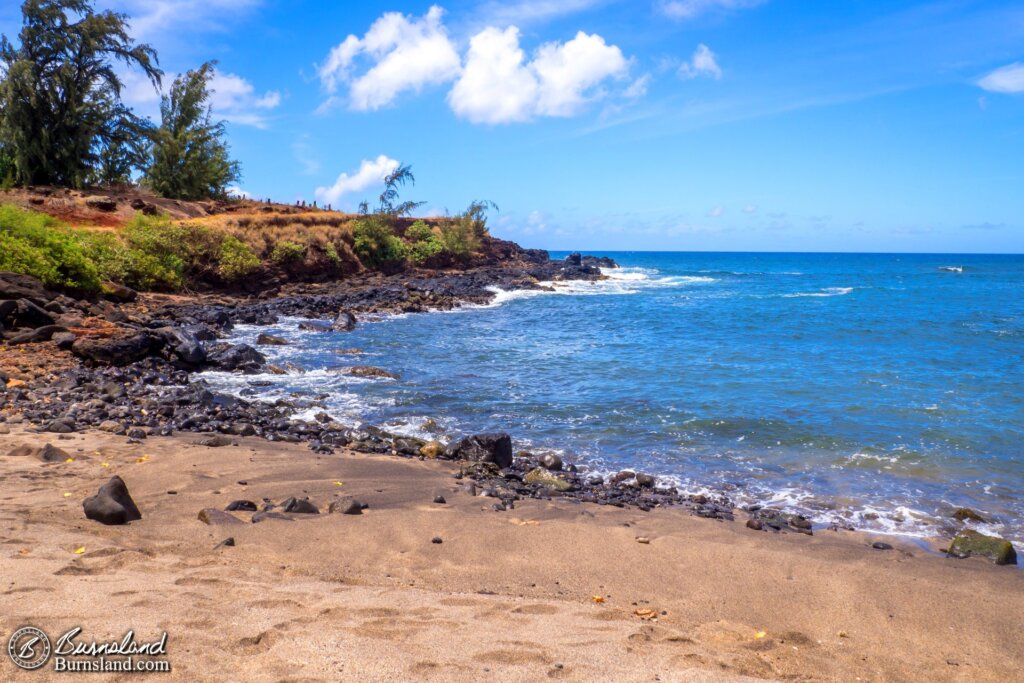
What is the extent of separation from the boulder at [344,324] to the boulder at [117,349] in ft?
31.1

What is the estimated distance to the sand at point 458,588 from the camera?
4.04 metres

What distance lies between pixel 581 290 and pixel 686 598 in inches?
1697

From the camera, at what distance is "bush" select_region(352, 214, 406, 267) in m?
41.6

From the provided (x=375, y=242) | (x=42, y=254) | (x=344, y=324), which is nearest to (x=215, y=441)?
(x=42, y=254)

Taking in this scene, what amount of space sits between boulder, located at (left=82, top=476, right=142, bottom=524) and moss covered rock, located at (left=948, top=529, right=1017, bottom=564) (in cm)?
854

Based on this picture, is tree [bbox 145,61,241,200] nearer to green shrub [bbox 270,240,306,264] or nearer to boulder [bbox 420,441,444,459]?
green shrub [bbox 270,240,306,264]

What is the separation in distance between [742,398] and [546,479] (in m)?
7.06

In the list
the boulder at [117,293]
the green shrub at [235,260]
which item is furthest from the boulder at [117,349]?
the green shrub at [235,260]

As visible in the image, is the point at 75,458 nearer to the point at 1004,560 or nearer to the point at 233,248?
the point at 1004,560

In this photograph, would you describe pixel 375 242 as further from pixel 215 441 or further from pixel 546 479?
pixel 546 479

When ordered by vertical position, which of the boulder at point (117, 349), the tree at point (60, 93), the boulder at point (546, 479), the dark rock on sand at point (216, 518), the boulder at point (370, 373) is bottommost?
the boulder at point (546, 479)

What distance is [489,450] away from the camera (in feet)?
32.7

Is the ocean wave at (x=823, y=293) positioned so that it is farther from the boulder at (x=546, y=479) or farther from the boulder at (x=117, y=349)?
the boulder at (x=117, y=349)

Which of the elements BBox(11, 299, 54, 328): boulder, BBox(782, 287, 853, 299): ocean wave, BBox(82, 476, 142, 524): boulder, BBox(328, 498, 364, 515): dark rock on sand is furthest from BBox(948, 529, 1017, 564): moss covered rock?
BBox(782, 287, 853, 299): ocean wave
